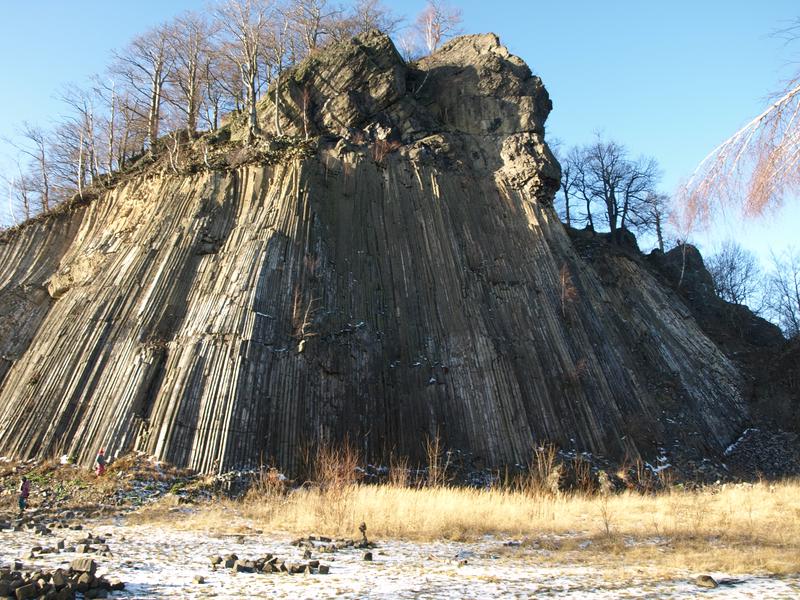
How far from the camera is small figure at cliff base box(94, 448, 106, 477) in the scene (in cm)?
1348

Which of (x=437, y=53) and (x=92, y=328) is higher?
(x=437, y=53)

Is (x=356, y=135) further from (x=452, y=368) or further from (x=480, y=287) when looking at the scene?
(x=452, y=368)

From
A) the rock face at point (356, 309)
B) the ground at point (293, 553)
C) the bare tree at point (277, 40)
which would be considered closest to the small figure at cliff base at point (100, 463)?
the ground at point (293, 553)

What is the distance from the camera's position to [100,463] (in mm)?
13609

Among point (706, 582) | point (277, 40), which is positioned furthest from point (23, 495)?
point (277, 40)

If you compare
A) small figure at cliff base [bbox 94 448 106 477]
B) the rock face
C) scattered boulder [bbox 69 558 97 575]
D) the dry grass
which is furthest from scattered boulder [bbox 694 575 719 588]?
small figure at cliff base [bbox 94 448 106 477]

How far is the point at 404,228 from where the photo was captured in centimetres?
2111

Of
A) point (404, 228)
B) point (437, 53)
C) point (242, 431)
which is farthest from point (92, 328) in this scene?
point (437, 53)

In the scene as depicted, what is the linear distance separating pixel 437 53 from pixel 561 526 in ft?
77.5

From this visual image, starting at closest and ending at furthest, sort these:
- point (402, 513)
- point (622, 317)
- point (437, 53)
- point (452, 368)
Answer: point (402, 513)
point (452, 368)
point (622, 317)
point (437, 53)

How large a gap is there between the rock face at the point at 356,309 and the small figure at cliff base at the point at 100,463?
447 millimetres

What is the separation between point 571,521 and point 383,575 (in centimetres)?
627

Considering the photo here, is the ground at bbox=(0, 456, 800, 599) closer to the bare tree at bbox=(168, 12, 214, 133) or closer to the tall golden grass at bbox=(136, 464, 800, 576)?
the tall golden grass at bbox=(136, 464, 800, 576)

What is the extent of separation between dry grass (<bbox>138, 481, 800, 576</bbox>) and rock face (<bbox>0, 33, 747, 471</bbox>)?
292 centimetres
